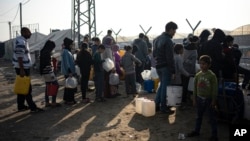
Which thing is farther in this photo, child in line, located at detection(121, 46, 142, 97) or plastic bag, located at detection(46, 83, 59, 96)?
child in line, located at detection(121, 46, 142, 97)

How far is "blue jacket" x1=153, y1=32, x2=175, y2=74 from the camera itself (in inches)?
269

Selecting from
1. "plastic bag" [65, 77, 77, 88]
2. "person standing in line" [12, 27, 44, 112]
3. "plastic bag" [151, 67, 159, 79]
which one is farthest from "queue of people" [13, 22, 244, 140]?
"plastic bag" [151, 67, 159, 79]

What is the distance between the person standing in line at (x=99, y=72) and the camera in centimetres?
859

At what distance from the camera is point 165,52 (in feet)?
22.6

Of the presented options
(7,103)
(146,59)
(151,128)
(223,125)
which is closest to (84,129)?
(151,128)

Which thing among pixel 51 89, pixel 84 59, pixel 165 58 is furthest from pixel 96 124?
pixel 84 59

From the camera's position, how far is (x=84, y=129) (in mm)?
6168

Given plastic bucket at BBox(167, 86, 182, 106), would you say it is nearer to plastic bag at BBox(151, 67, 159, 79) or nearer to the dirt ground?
the dirt ground

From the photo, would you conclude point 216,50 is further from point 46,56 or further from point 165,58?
point 46,56

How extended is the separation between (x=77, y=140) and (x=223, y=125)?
310cm

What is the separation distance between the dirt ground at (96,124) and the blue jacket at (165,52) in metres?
1.25

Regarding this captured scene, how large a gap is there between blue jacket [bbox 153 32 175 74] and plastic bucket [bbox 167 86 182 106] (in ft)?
1.54

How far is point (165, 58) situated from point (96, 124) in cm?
228

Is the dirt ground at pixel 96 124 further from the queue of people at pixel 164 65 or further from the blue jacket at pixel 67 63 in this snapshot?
the blue jacket at pixel 67 63
